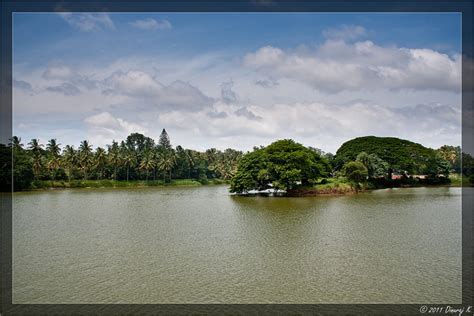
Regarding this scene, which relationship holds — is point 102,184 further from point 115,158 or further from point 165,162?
point 165,162

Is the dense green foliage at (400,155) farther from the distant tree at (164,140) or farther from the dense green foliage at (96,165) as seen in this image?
the distant tree at (164,140)

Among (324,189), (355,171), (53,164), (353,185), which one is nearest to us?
(324,189)

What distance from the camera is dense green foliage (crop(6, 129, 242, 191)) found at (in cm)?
6203

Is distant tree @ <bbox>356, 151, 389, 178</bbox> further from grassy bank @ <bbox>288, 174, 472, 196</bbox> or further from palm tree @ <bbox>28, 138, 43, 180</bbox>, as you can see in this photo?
palm tree @ <bbox>28, 138, 43, 180</bbox>

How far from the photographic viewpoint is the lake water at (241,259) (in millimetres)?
11148

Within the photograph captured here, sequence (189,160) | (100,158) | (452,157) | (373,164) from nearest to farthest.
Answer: (373,164)
(100,158)
(452,157)
(189,160)

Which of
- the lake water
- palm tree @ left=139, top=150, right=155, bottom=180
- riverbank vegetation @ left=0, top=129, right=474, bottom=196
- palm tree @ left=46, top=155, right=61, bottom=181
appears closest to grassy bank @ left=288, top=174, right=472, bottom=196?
riverbank vegetation @ left=0, top=129, right=474, bottom=196

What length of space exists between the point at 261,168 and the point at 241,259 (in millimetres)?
32679

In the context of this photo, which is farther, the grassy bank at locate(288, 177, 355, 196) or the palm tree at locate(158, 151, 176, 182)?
the palm tree at locate(158, 151, 176, 182)

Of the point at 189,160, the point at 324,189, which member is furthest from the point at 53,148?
the point at 324,189

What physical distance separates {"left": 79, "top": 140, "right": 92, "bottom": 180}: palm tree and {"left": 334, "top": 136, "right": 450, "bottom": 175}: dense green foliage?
50005 millimetres

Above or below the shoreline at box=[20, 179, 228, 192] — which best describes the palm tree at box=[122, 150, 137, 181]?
above

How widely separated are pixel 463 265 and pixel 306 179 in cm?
3269

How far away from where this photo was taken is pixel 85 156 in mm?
73812
